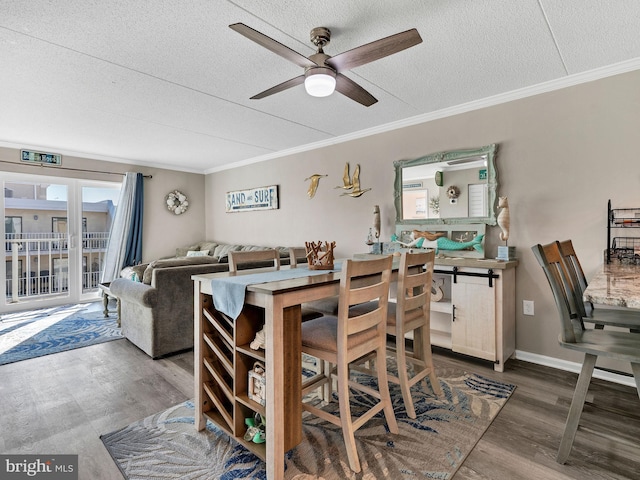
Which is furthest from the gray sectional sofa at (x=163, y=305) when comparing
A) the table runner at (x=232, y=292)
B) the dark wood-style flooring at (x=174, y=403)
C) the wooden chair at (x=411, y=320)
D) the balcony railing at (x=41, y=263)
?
the balcony railing at (x=41, y=263)

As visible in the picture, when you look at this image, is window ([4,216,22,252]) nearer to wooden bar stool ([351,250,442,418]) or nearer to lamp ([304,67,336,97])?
lamp ([304,67,336,97])

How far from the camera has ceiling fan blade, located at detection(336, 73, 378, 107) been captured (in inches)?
77.5

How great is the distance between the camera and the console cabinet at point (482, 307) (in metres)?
2.55

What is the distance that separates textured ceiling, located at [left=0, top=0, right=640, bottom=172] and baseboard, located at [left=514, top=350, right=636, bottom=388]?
222 cm

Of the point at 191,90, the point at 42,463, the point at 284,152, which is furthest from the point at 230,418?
the point at 284,152

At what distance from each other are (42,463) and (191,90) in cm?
262

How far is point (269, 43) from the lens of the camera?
62.6 inches

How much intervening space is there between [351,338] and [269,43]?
4.90ft

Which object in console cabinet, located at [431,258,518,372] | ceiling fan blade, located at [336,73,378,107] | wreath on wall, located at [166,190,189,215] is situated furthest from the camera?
wreath on wall, located at [166,190,189,215]

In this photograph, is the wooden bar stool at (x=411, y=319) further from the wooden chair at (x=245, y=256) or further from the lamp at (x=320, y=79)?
the lamp at (x=320, y=79)

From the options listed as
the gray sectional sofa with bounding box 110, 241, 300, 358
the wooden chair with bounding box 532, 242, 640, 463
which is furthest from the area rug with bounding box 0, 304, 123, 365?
the wooden chair with bounding box 532, 242, 640, 463

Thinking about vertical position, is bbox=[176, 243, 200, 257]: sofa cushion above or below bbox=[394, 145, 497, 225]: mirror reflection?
below

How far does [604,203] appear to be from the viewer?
240 centimetres

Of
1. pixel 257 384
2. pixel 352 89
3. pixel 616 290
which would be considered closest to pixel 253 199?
pixel 352 89
